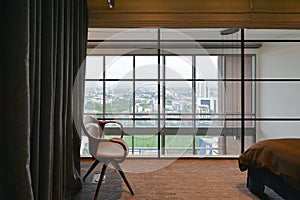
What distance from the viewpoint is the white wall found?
539 cm

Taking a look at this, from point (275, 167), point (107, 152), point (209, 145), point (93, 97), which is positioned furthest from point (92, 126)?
point (209, 145)

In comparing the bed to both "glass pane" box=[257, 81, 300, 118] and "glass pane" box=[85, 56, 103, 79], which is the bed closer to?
"glass pane" box=[257, 81, 300, 118]

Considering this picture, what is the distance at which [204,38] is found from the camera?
18.1 ft

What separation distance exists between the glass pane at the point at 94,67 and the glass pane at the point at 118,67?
11 cm

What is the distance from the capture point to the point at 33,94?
6.11 feet

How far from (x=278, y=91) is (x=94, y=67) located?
337cm

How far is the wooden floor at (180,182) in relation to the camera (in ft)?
11.4

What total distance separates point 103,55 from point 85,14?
1.65 metres

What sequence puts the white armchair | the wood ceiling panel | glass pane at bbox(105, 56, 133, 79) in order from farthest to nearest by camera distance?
glass pane at bbox(105, 56, 133, 79)
the wood ceiling panel
the white armchair

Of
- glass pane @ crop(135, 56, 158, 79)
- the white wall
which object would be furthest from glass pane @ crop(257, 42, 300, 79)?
glass pane @ crop(135, 56, 158, 79)

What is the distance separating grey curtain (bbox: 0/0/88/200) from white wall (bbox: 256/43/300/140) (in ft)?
12.5

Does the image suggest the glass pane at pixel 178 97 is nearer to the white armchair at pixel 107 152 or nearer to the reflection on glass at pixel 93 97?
the reflection on glass at pixel 93 97

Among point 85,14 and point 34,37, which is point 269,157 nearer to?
point 34,37

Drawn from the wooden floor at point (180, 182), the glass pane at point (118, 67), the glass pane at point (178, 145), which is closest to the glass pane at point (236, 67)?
the glass pane at point (178, 145)
